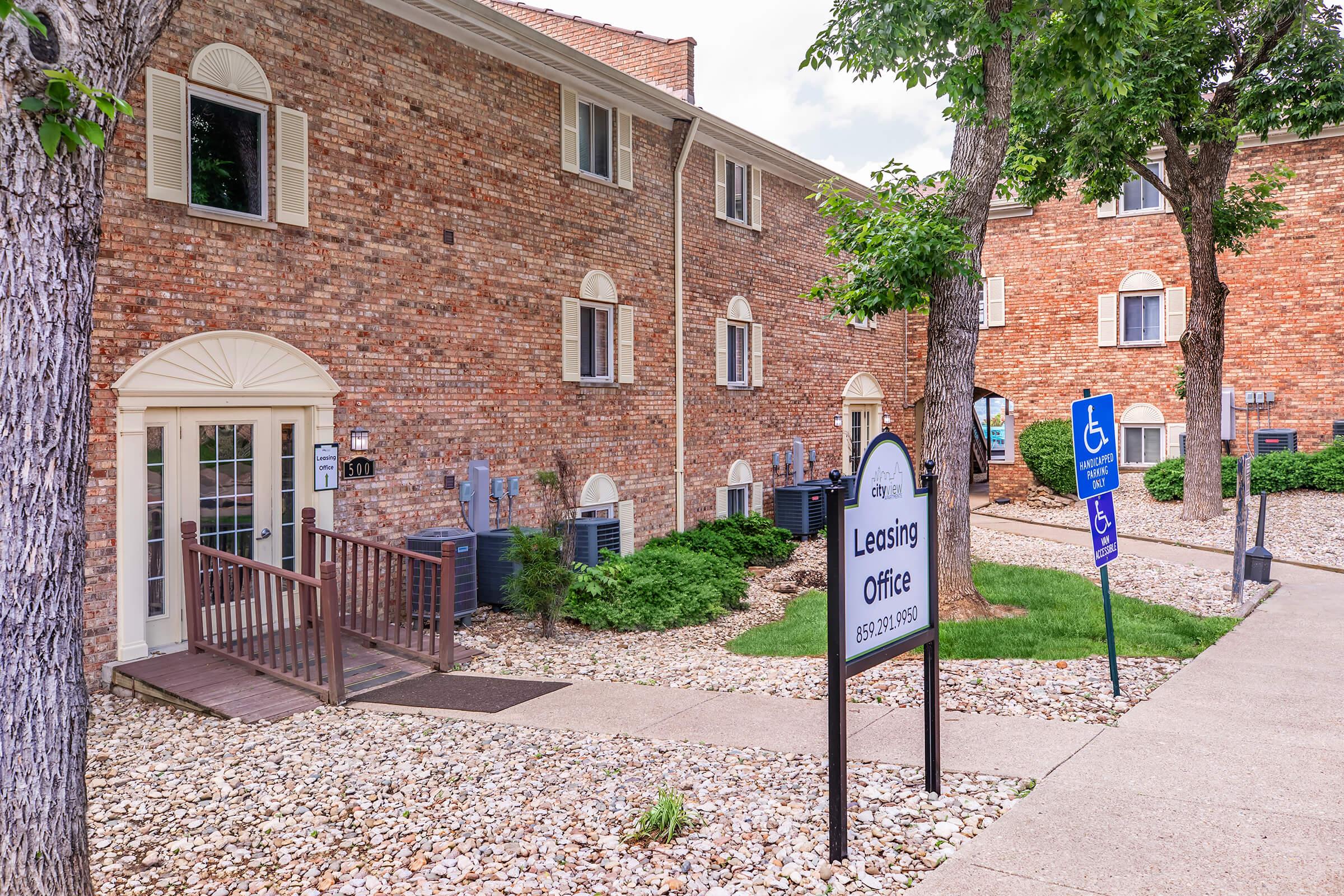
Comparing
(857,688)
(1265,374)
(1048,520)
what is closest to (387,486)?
(857,688)

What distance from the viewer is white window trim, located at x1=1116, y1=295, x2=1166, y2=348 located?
20391 mm

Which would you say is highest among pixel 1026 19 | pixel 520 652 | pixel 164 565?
pixel 1026 19

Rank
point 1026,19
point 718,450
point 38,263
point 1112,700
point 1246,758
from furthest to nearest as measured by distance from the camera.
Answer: point 718,450 < point 1026,19 < point 1112,700 < point 1246,758 < point 38,263

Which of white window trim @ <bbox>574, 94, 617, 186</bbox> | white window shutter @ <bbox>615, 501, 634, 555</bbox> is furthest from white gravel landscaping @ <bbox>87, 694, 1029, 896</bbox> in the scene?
white window trim @ <bbox>574, 94, 617, 186</bbox>

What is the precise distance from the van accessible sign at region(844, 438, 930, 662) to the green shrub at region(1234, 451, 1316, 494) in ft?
55.0

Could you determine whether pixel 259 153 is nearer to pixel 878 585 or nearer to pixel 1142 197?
pixel 878 585

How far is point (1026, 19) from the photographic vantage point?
28.3 ft

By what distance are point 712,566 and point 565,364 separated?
3.15 metres

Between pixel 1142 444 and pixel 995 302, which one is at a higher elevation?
pixel 995 302

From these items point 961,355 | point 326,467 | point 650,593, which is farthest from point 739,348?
point 326,467

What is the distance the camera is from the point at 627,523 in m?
13.1

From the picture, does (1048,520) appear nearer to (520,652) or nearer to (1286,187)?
(1286,187)

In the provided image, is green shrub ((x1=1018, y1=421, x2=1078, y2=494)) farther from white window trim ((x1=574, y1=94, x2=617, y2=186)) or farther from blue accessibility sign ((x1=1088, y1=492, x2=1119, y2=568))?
blue accessibility sign ((x1=1088, y1=492, x2=1119, y2=568))

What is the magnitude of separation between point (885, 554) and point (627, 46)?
1463 cm
